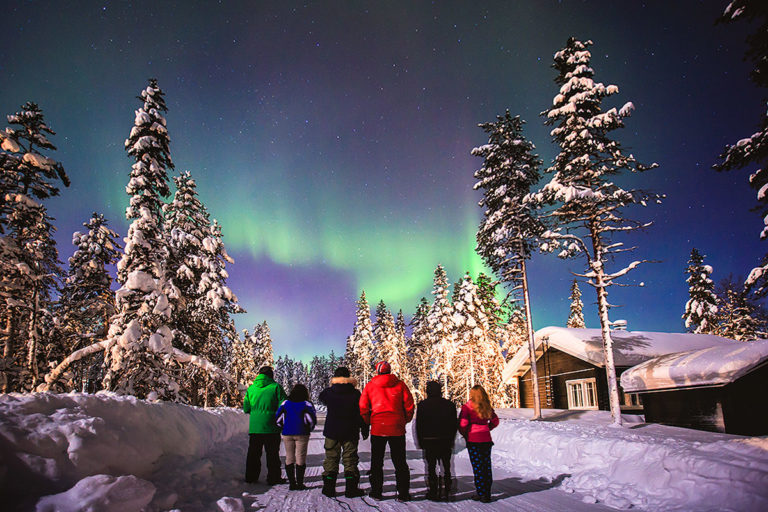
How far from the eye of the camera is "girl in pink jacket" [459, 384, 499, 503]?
6023 mm

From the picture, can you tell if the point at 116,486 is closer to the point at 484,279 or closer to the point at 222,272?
the point at 222,272

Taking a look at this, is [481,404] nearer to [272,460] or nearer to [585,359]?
[272,460]

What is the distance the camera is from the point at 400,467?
19.8 feet

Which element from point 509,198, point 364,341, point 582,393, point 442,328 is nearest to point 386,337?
point 364,341

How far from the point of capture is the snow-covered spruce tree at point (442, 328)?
1415 inches

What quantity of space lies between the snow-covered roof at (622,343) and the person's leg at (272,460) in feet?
65.2

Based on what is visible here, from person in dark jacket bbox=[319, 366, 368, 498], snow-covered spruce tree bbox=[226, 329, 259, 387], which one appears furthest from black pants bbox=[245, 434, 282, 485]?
snow-covered spruce tree bbox=[226, 329, 259, 387]

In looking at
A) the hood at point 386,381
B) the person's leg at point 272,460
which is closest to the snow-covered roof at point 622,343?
the hood at point 386,381

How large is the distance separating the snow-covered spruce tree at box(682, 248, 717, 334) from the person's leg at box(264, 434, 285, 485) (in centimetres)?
4555

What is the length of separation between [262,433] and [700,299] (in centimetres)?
4656

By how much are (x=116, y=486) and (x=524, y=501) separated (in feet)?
18.6

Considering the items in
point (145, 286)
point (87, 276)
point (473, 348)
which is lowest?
point (473, 348)

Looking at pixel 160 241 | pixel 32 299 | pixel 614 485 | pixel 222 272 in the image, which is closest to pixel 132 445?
pixel 614 485

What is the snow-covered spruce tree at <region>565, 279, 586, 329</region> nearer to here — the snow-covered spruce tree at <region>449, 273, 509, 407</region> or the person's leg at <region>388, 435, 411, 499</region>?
the snow-covered spruce tree at <region>449, 273, 509, 407</region>
